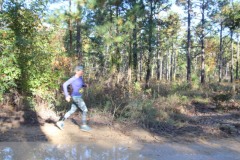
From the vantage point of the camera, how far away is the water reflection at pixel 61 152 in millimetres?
5719

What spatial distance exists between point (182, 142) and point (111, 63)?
932cm

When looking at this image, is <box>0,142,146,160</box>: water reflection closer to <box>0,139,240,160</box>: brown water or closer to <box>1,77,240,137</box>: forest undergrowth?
<box>0,139,240,160</box>: brown water

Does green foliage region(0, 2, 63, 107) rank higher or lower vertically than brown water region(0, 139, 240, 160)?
higher

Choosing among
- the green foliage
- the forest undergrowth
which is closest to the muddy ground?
the forest undergrowth

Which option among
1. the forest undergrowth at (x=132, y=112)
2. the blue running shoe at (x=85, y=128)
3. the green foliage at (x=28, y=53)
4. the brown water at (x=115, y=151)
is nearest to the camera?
the brown water at (x=115, y=151)

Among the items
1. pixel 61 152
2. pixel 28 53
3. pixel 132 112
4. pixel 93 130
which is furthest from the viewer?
pixel 28 53

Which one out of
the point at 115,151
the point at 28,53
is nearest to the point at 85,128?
the point at 115,151

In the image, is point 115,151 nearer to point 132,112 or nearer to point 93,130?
point 93,130

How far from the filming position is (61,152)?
605 cm

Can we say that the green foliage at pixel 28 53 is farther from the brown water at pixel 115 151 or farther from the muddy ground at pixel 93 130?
the brown water at pixel 115 151

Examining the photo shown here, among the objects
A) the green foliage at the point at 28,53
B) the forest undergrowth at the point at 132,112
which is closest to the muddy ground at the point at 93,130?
the forest undergrowth at the point at 132,112

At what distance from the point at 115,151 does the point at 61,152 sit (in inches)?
47.5

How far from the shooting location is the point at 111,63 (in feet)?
52.7

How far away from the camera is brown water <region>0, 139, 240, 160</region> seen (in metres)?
5.82
